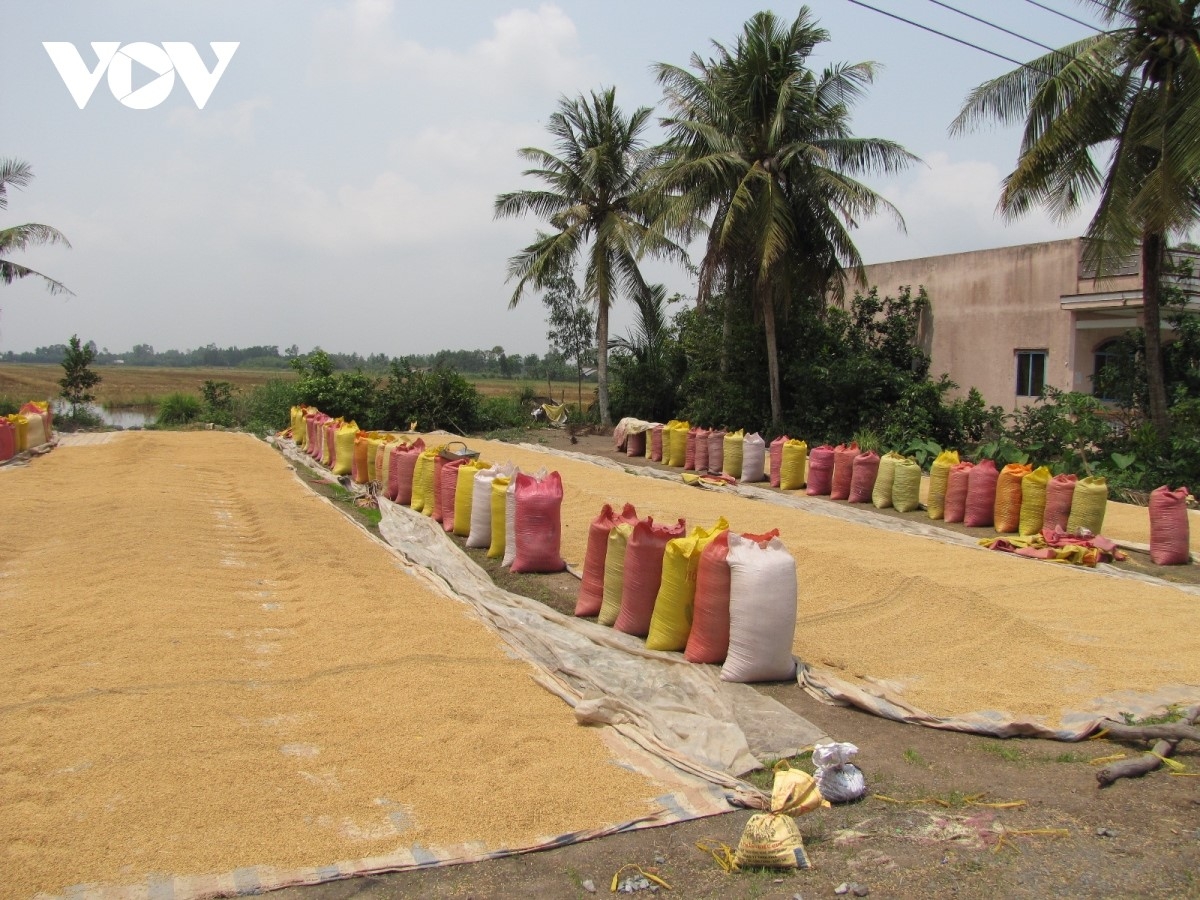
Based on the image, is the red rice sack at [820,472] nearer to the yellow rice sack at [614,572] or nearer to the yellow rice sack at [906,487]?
the yellow rice sack at [906,487]

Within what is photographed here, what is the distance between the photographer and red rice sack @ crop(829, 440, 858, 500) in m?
12.2

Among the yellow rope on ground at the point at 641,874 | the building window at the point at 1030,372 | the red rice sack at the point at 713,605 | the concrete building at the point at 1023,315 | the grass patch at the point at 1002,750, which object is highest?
the concrete building at the point at 1023,315

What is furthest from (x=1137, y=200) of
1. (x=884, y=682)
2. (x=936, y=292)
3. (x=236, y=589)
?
(x=236, y=589)

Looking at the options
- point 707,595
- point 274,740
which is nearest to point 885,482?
point 707,595

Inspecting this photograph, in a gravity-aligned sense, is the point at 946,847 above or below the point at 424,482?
below

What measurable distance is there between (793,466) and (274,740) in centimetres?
1014

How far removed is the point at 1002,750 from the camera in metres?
4.20

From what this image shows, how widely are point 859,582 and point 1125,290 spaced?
11.3 m

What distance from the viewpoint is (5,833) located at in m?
3.17

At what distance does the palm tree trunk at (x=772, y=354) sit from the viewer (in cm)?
1819

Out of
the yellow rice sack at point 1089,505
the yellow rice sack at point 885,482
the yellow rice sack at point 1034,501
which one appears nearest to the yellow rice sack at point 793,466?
the yellow rice sack at point 885,482

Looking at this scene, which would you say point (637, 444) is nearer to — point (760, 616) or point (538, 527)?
point (538, 527)

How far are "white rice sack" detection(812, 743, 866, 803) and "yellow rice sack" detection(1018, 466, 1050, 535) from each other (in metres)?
6.58

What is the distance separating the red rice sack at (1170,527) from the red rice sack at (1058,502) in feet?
3.00
